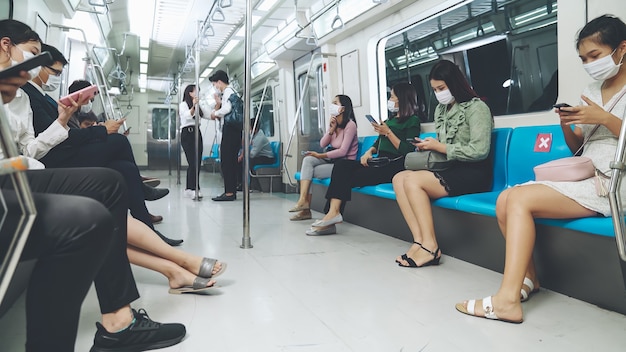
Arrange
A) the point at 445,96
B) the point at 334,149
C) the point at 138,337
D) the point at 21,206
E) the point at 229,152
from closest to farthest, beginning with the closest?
the point at 21,206, the point at 138,337, the point at 445,96, the point at 334,149, the point at 229,152

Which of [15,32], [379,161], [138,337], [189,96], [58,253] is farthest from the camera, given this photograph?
[189,96]

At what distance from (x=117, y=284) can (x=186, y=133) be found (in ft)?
15.3

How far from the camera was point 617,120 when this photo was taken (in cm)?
160

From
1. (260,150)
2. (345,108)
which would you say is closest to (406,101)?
(345,108)

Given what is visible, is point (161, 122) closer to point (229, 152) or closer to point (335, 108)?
point (229, 152)

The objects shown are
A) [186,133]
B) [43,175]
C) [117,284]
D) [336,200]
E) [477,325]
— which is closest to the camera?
[43,175]

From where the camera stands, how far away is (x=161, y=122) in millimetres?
14188

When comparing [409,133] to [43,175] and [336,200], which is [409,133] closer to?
[336,200]

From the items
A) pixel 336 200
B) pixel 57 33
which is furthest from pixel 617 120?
pixel 57 33

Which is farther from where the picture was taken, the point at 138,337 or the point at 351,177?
the point at 351,177

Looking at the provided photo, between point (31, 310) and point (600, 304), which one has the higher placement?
point (31, 310)

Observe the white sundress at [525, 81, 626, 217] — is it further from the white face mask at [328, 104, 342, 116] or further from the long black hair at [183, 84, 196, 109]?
the long black hair at [183, 84, 196, 109]

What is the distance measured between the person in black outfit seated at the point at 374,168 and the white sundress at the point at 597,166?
141cm

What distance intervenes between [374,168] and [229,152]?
2.60 m
